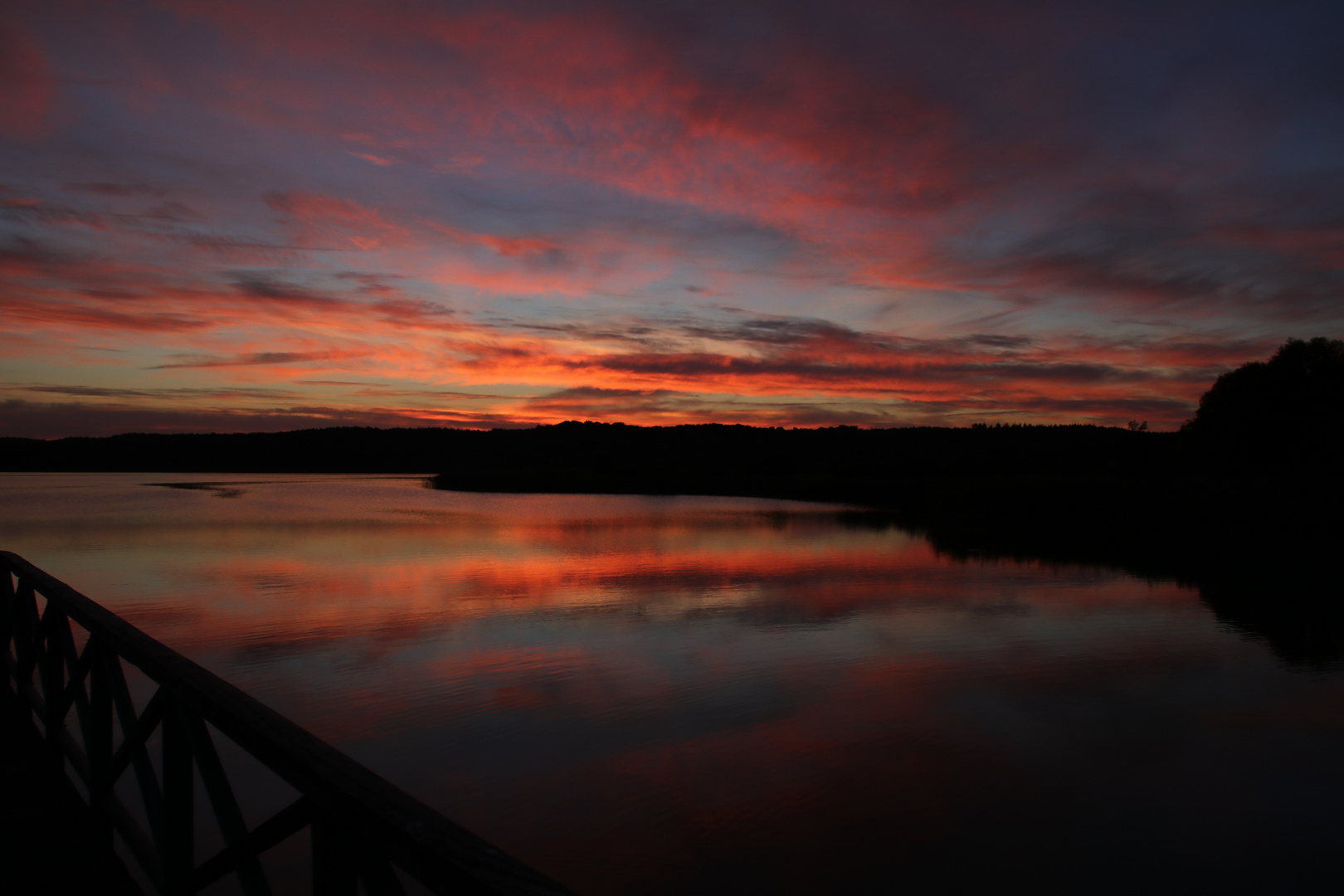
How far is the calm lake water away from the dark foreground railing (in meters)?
2.08

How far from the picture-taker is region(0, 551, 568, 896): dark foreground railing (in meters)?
1.60

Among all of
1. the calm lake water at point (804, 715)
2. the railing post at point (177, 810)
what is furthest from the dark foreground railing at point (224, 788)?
the calm lake water at point (804, 715)

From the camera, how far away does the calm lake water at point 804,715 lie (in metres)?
4.78

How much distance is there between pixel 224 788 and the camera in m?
2.62

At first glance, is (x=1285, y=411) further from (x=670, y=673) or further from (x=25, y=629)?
(x=25, y=629)

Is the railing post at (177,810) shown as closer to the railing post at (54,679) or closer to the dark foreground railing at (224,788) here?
the dark foreground railing at (224,788)

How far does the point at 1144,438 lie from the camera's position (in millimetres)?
57656

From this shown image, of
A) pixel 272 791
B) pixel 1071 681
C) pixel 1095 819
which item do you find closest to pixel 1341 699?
pixel 1071 681

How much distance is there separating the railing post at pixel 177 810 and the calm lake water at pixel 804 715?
213 centimetres

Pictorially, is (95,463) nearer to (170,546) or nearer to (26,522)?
(26,522)

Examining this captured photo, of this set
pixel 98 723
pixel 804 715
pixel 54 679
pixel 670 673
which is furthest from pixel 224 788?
pixel 670 673

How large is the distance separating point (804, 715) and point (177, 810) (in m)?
5.12

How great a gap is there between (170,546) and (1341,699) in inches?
848

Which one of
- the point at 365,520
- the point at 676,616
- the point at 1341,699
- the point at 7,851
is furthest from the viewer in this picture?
the point at 365,520
